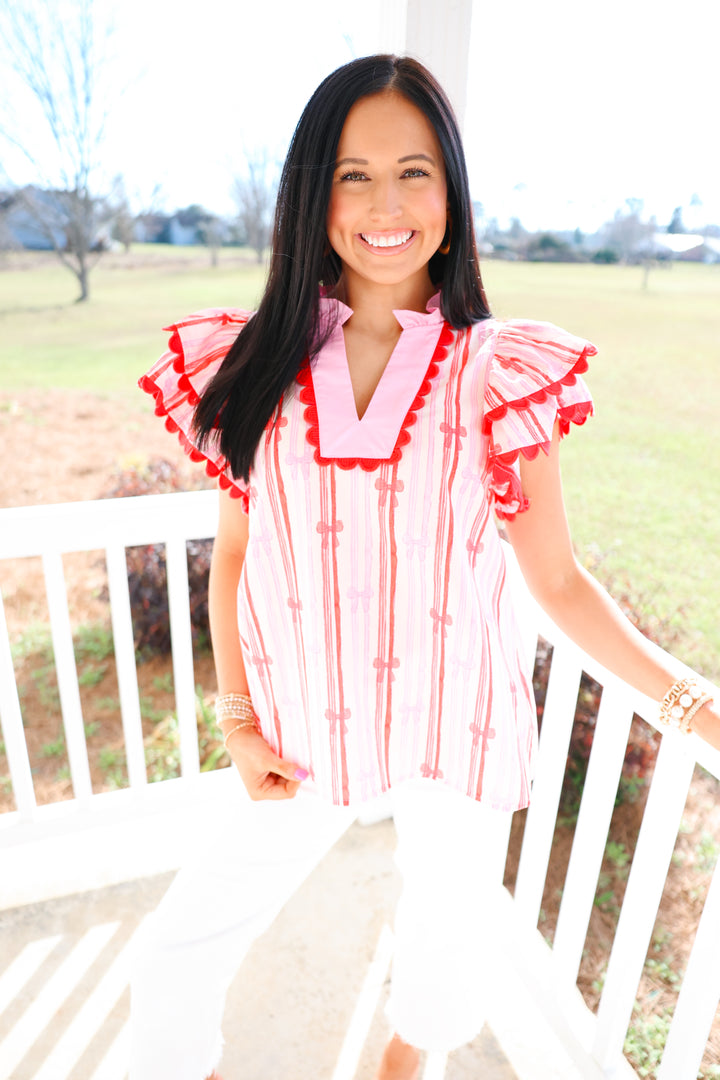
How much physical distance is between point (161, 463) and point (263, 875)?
2.78 m

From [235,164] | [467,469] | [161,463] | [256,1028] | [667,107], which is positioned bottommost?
[256,1028]

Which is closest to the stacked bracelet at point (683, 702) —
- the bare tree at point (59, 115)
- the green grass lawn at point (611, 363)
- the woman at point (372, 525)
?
the woman at point (372, 525)

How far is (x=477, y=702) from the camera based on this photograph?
966mm

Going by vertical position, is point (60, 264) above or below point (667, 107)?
below

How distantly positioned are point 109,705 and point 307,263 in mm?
2676

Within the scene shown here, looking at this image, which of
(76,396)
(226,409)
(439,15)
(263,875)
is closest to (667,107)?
(439,15)

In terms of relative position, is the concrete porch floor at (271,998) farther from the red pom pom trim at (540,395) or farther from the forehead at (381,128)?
the forehead at (381,128)

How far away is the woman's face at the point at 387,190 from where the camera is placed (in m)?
0.84

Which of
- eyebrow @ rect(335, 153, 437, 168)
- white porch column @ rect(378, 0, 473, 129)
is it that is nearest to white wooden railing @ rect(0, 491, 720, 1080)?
eyebrow @ rect(335, 153, 437, 168)

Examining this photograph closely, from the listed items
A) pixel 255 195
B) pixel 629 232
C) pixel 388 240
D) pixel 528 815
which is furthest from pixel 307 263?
pixel 629 232

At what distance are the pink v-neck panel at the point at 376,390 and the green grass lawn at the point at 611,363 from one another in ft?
7.93

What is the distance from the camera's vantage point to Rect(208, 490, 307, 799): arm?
102 centimetres

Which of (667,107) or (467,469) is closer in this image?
(467,469)

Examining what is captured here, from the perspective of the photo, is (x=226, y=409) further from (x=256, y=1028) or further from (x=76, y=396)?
(x=76, y=396)
